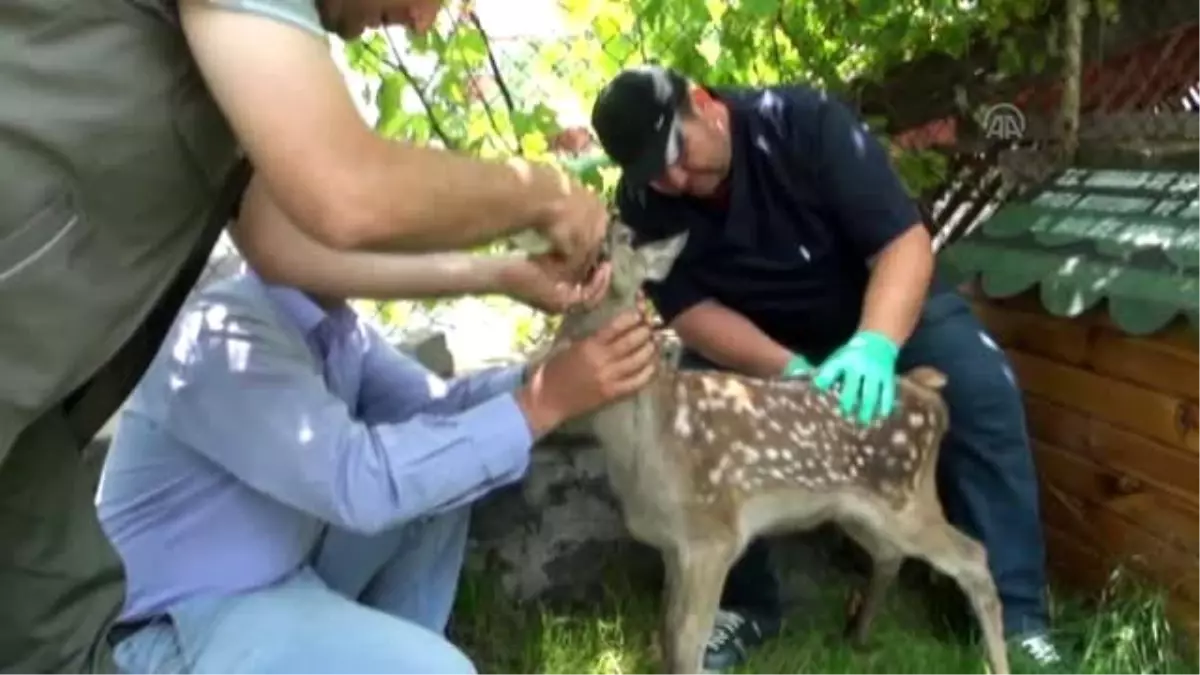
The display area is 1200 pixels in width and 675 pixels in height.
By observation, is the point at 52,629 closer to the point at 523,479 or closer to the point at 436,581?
the point at 436,581

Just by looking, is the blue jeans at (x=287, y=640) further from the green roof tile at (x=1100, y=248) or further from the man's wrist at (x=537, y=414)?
the green roof tile at (x=1100, y=248)

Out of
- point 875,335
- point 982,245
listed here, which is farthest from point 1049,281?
point 875,335

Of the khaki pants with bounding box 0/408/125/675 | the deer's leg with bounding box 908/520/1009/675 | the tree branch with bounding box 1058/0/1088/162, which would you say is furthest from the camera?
the tree branch with bounding box 1058/0/1088/162

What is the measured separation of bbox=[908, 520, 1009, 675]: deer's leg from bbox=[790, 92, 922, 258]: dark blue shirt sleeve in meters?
0.54

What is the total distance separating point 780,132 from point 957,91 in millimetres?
1312

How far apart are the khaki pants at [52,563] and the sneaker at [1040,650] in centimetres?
188

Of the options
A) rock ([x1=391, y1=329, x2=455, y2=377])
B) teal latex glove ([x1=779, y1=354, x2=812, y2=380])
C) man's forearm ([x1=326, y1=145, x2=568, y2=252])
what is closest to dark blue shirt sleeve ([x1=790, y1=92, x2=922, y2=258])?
teal latex glove ([x1=779, y1=354, x2=812, y2=380])

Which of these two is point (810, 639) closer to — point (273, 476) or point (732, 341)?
point (732, 341)

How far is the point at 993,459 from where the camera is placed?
3.52m

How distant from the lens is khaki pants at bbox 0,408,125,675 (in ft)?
6.95

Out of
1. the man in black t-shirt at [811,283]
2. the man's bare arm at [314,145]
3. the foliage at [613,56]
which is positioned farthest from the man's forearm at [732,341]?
the man's bare arm at [314,145]

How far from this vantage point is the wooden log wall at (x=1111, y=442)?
3.39m

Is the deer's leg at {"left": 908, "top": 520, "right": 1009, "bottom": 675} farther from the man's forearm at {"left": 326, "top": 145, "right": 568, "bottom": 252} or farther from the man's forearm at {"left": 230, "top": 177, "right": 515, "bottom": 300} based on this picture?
the man's forearm at {"left": 326, "top": 145, "right": 568, "bottom": 252}

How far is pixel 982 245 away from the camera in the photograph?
3934mm
